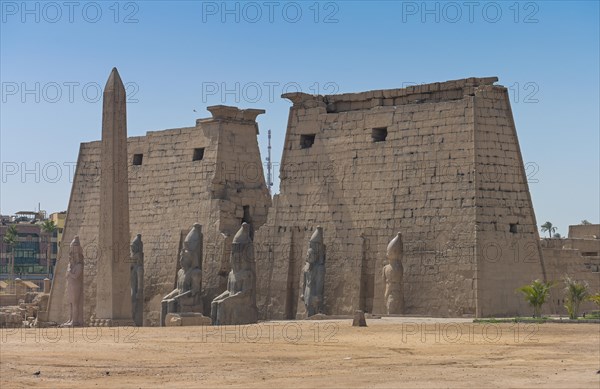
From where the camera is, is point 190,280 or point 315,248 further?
point 190,280

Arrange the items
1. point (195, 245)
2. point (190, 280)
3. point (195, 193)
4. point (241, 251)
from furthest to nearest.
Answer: point (195, 193) → point (190, 280) → point (195, 245) → point (241, 251)

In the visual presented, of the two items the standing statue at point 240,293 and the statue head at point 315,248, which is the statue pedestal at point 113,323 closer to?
the standing statue at point 240,293

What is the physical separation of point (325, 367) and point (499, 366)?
2.25 meters

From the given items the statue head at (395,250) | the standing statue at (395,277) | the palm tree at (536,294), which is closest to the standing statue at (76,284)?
the standing statue at (395,277)

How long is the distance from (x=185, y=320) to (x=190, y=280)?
362 centimetres

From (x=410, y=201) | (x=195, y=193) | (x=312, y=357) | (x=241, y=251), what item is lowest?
(x=312, y=357)

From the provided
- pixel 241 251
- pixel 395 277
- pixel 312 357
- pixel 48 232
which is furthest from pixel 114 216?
pixel 48 232

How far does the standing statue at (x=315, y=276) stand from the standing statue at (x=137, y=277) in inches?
229

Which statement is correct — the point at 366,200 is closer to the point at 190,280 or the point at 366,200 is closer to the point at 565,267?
the point at 190,280

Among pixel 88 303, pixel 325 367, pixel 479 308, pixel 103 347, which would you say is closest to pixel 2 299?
pixel 88 303

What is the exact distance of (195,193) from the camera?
3334cm

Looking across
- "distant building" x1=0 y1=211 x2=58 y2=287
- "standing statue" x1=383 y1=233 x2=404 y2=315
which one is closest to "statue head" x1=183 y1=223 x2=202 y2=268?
"standing statue" x1=383 y1=233 x2=404 y2=315

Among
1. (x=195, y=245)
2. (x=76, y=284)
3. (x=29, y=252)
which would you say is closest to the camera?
(x=76, y=284)

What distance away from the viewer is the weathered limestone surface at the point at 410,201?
26.9 m
